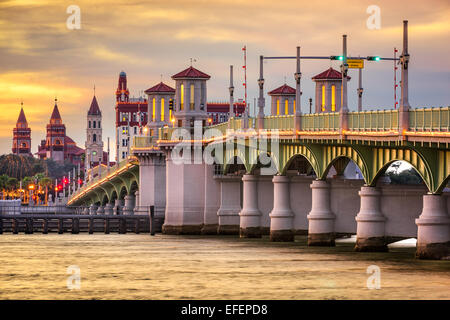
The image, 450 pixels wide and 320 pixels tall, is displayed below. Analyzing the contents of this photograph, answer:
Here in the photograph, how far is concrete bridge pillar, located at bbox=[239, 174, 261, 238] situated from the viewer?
374ft

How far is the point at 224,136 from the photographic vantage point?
373ft

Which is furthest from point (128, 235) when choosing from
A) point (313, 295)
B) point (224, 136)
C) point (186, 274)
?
point (313, 295)

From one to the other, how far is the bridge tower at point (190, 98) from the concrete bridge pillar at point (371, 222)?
1800 inches

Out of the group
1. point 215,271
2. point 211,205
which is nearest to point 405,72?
point 215,271

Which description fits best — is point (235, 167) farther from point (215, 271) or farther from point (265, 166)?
point (215, 271)

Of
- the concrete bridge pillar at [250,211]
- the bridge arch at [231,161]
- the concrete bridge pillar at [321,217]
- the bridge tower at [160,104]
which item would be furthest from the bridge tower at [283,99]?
the concrete bridge pillar at [321,217]

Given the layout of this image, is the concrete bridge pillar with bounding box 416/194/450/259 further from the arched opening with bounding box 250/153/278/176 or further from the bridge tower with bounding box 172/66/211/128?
the bridge tower with bounding box 172/66/211/128

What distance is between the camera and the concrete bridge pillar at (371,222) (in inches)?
3378

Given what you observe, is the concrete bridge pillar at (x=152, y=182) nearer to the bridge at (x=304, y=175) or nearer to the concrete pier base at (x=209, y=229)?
the bridge at (x=304, y=175)

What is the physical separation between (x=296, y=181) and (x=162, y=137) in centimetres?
2675

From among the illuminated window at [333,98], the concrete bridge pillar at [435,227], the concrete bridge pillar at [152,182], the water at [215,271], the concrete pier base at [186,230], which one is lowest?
the water at [215,271]
